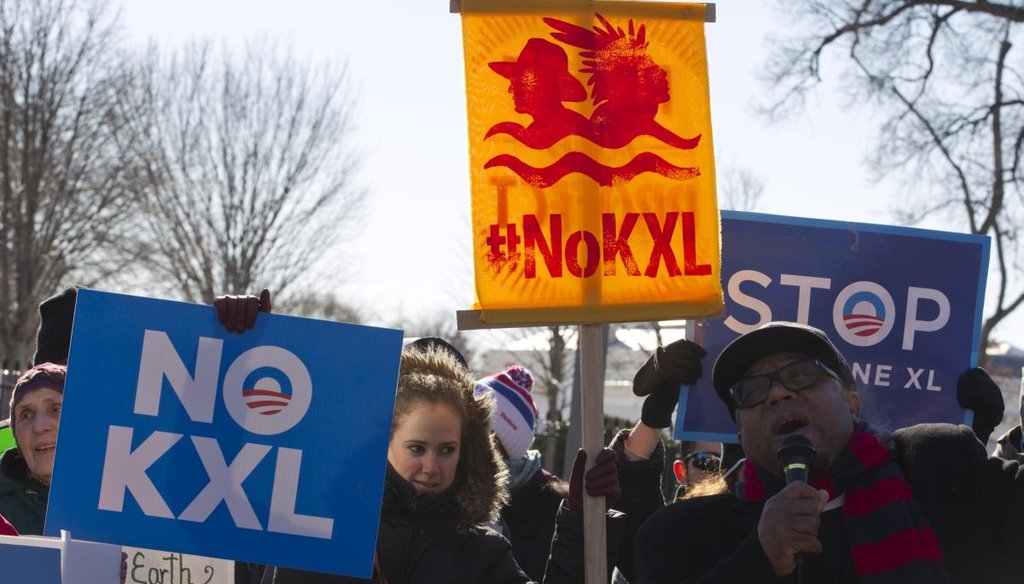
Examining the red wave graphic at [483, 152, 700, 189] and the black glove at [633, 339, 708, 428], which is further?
the black glove at [633, 339, 708, 428]

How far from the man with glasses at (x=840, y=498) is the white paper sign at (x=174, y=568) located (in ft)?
4.71

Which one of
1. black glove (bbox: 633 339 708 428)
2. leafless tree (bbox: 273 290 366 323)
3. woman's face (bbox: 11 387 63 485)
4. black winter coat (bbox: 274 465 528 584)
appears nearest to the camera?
black winter coat (bbox: 274 465 528 584)

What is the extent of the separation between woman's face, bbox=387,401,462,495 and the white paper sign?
63 cm

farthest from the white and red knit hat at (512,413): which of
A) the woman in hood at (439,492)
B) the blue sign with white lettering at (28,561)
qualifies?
the blue sign with white lettering at (28,561)

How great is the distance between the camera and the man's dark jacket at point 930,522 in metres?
3.00

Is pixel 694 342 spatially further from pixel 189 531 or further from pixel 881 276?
pixel 189 531

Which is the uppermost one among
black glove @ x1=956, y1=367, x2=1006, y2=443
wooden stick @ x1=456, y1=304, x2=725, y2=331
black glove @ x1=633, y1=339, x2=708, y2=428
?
wooden stick @ x1=456, y1=304, x2=725, y2=331

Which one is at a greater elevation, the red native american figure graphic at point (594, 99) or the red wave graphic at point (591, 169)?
the red native american figure graphic at point (594, 99)

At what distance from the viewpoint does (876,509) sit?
2971mm

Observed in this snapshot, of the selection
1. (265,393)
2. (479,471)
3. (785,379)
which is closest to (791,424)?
(785,379)

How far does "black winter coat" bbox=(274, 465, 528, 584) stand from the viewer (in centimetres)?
365

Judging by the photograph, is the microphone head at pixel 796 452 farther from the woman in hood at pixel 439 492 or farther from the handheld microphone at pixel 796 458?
the woman in hood at pixel 439 492

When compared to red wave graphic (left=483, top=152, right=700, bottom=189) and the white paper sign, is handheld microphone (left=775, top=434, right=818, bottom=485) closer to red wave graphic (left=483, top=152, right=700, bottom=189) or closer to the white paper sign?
red wave graphic (left=483, top=152, right=700, bottom=189)

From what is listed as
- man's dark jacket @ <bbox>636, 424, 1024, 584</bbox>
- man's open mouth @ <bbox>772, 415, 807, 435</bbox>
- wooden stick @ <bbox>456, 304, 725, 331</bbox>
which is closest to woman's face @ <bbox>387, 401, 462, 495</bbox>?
wooden stick @ <bbox>456, 304, 725, 331</bbox>
